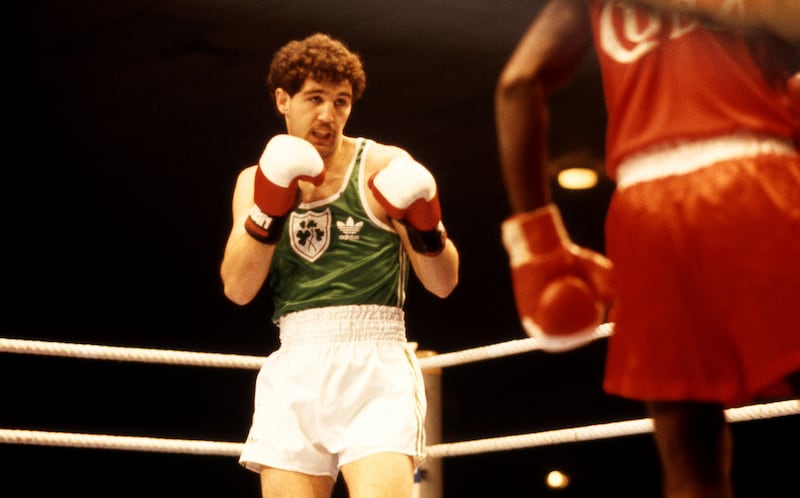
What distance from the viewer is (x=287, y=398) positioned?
1.94m

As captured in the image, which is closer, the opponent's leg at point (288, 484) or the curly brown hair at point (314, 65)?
the opponent's leg at point (288, 484)

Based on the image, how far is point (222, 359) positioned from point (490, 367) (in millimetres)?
4518

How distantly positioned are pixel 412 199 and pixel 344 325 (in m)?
0.25

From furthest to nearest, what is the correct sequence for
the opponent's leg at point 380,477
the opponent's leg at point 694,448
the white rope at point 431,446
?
the white rope at point 431,446
the opponent's leg at point 380,477
the opponent's leg at point 694,448

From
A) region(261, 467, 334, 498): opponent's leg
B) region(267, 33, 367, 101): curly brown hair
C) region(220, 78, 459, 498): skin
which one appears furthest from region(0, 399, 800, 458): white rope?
region(267, 33, 367, 101): curly brown hair

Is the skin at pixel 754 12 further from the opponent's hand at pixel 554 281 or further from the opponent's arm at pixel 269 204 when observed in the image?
the opponent's arm at pixel 269 204

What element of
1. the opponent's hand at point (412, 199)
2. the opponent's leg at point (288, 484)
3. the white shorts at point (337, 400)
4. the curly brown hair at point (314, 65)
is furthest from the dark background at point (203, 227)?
the opponent's leg at point (288, 484)

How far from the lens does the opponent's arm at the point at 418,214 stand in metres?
1.93

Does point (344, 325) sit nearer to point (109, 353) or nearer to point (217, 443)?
point (217, 443)

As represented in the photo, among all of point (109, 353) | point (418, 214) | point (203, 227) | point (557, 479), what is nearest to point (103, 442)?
point (109, 353)

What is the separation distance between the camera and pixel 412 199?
1.93m

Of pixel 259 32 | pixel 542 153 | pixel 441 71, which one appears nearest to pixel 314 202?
pixel 542 153

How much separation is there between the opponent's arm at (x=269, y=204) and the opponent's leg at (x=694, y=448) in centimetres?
93

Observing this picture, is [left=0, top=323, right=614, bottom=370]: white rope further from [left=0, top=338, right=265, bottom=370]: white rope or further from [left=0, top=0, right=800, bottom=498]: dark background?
[left=0, top=0, right=800, bottom=498]: dark background
